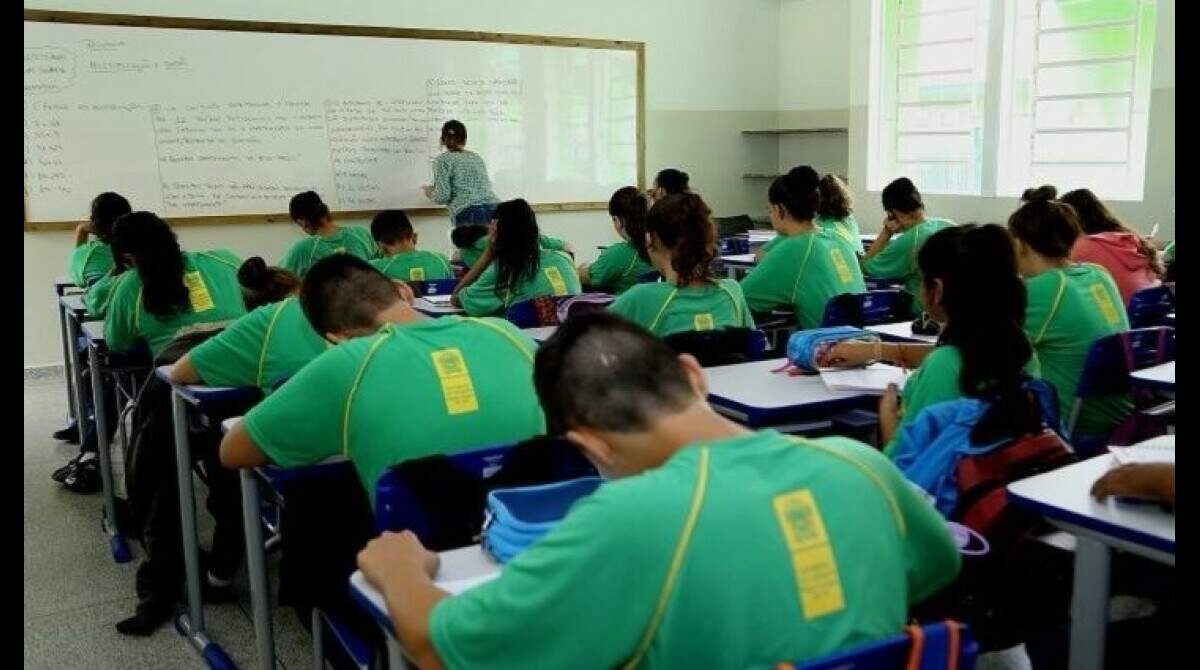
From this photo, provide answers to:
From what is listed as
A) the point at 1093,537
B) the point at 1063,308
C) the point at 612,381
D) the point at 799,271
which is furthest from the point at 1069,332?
the point at 612,381

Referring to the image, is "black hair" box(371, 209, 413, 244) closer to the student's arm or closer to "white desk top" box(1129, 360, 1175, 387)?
"white desk top" box(1129, 360, 1175, 387)

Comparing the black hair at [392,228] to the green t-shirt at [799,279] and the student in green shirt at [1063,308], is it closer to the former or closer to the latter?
the green t-shirt at [799,279]

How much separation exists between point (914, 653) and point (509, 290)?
137 inches

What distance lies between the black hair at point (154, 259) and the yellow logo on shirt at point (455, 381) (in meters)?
1.85

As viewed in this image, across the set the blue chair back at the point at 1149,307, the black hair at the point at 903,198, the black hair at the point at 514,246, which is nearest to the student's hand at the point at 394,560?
the black hair at the point at 514,246

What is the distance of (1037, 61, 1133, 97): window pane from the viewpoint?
6.88 m

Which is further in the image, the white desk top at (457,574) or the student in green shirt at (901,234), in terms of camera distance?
the student in green shirt at (901,234)

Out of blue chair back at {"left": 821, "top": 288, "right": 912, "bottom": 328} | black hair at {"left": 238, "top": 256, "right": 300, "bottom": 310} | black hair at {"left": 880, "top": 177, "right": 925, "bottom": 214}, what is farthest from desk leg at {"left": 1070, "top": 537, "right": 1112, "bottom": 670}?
black hair at {"left": 880, "top": 177, "right": 925, "bottom": 214}

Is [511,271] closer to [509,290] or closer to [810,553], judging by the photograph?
[509,290]

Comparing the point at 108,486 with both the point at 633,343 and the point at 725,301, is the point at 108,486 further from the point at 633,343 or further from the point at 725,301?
the point at 633,343

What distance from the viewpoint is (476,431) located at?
6.76 ft

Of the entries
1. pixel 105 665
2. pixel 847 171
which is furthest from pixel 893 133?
pixel 105 665

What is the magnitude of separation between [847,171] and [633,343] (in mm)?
7940

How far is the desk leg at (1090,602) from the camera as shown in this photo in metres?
1.74
